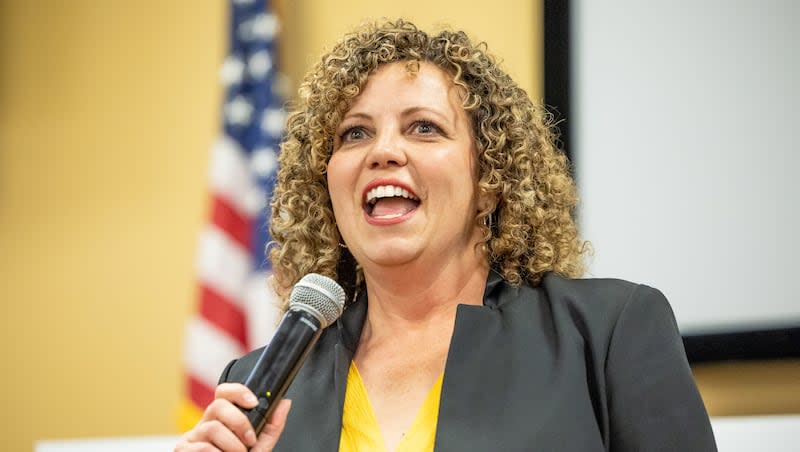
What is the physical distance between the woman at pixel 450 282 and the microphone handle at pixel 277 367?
0.40 meters

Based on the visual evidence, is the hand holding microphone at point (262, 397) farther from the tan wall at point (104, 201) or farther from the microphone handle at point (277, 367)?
the tan wall at point (104, 201)

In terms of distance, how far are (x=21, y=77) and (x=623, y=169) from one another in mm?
2379

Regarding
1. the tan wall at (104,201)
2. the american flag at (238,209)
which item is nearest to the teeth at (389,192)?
the american flag at (238,209)

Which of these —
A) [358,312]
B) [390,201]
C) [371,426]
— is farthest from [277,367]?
[358,312]

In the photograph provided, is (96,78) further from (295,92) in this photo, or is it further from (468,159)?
(468,159)

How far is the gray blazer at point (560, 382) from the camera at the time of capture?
5.41ft

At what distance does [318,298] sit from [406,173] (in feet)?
1.58

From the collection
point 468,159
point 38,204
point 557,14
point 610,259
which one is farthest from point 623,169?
point 38,204

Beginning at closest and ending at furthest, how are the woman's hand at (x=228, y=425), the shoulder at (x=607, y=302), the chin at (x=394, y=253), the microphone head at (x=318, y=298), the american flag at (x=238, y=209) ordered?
the woman's hand at (x=228, y=425), the microphone head at (x=318, y=298), the shoulder at (x=607, y=302), the chin at (x=394, y=253), the american flag at (x=238, y=209)

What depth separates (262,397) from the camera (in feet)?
4.43

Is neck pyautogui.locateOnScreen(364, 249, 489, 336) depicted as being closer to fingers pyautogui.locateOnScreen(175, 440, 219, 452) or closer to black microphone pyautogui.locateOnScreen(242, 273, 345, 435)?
black microphone pyautogui.locateOnScreen(242, 273, 345, 435)

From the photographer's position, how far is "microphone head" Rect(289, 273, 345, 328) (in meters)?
1.45

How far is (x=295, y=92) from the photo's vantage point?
3.39m

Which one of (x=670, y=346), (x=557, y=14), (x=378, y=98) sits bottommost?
(x=670, y=346)
